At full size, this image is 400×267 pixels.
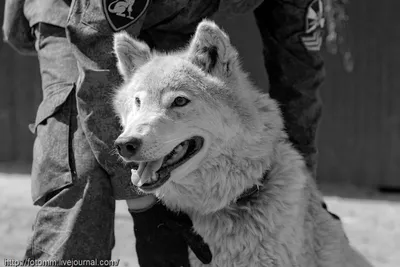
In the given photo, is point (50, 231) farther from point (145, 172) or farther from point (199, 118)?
point (199, 118)

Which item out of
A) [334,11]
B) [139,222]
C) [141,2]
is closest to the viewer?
[141,2]

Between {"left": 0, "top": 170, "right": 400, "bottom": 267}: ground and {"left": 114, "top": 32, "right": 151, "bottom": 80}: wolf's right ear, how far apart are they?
206cm

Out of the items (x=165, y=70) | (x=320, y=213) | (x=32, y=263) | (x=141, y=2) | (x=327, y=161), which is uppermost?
(x=141, y=2)

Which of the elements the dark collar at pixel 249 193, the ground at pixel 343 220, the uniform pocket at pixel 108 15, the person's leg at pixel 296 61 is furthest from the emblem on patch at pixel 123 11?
the ground at pixel 343 220

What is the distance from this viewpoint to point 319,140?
715 centimetres

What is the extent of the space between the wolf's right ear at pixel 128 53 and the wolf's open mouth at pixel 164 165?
0.50m

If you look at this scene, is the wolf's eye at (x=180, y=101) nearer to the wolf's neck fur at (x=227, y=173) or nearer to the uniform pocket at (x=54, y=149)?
the wolf's neck fur at (x=227, y=173)

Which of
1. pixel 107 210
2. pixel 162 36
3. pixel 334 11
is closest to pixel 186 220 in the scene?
pixel 107 210

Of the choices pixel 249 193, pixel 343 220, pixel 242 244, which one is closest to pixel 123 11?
pixel 249 193

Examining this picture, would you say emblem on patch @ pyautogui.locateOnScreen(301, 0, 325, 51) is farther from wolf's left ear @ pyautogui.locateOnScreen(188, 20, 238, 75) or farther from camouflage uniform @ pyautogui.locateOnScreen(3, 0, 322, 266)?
wolf's left ear @ pyautogui.locateOnScreen(188, 20, 238, 75)

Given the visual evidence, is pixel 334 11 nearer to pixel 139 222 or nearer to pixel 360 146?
pixel 360 146

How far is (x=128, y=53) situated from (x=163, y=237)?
0.89 m

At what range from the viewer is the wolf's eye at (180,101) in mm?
2922

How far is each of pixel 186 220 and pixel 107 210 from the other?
38 cm
